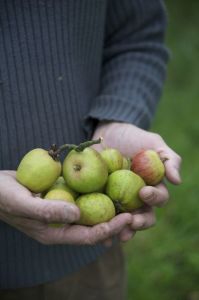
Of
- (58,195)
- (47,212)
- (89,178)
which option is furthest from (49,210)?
(89,178)

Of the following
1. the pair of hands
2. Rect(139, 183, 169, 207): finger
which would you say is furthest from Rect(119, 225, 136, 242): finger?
Rect(139, 183, 169, 207): finger

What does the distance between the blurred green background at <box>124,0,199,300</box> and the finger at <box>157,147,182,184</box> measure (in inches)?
56.0

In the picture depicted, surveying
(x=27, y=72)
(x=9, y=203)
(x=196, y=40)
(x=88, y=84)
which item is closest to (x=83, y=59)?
(x=88, y=84)

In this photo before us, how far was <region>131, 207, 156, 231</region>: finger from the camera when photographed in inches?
62.9

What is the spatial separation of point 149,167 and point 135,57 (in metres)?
0.61

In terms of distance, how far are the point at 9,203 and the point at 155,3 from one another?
1.09 meters

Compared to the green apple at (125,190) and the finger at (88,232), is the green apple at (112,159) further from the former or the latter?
the finger at (88,232)

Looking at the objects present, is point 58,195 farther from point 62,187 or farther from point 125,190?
point 125,190

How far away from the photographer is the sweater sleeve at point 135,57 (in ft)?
6.98

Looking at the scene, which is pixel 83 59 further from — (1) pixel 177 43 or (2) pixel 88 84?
(1) pixel 177 43

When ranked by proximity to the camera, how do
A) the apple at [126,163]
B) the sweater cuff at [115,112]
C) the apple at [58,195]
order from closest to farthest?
the apple at [58,195] < the apple at [126,163] < the sweater cuff at [115,112]

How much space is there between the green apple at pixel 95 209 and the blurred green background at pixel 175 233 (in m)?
1.51

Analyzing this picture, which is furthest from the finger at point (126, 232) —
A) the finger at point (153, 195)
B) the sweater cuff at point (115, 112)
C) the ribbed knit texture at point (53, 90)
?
the sweater cuff at point (115, 112)

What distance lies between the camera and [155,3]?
2.18 metres
